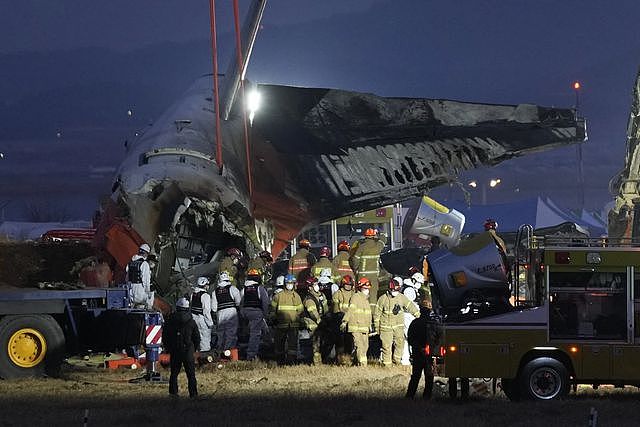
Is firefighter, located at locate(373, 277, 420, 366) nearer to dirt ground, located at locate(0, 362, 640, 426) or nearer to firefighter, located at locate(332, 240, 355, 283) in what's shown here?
dirt ground, located at locate(0, 362, 640, 426)

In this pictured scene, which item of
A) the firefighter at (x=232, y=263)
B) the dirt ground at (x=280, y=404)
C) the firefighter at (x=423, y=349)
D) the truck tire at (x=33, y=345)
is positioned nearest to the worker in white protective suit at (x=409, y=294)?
the dirt ground at (x=280, y=404)

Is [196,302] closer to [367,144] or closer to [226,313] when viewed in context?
[226,313]

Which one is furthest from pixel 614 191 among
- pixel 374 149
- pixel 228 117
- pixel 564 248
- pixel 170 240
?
pixel 564 248

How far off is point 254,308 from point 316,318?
132cm

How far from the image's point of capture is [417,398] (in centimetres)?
1555

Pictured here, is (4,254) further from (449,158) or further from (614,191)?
(614,191)

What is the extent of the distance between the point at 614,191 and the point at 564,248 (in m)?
14.4

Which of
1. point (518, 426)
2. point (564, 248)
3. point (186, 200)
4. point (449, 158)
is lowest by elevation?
point (518, 426)

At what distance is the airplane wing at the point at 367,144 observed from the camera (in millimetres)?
27250

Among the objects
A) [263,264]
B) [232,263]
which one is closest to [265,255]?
[263,264]

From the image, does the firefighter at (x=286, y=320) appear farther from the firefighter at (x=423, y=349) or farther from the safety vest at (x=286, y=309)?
the firefighter at (x=423, y=349)

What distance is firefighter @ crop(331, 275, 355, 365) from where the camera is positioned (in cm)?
2141

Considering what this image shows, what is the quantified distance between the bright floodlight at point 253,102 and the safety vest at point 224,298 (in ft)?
26.3

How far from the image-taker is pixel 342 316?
854 inches
